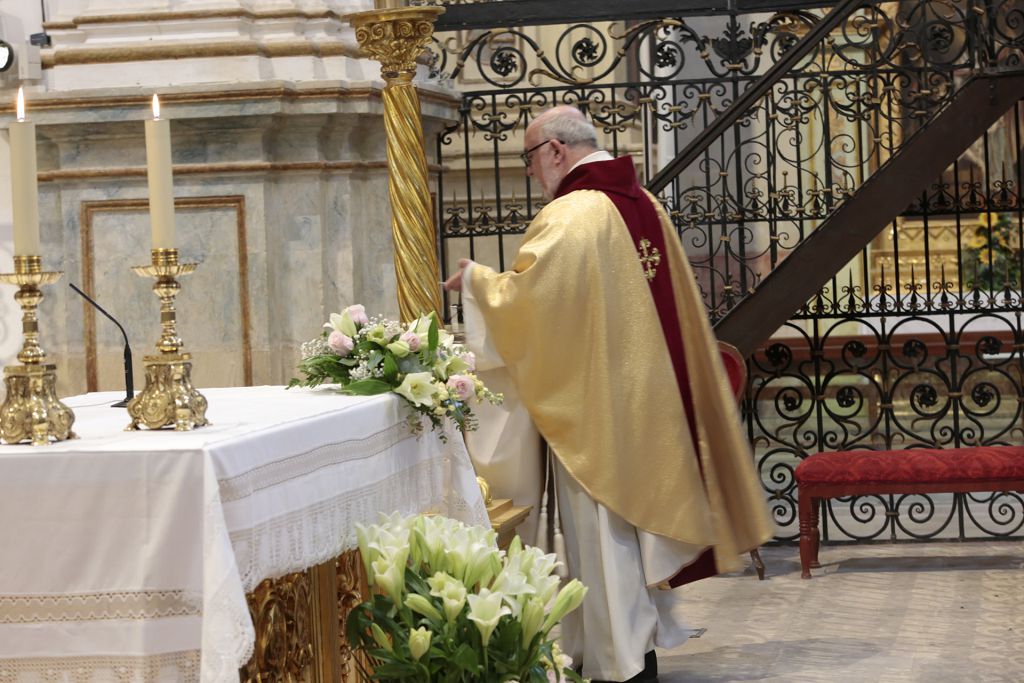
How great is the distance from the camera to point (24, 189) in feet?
10.1

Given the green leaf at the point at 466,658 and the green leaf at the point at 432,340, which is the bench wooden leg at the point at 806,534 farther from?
the green leaf at the point at 466,658

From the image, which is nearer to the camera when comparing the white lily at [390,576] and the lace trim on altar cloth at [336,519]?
the lace trim on altar cloth at [336,519]

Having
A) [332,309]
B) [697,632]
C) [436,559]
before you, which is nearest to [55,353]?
[332,309]

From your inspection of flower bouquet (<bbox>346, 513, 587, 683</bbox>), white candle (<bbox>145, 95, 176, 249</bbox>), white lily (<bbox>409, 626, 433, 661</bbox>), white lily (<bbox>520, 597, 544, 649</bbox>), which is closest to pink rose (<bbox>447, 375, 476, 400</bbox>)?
flower bouquet (<bbox>346, 513, 587, 683</bbox>)

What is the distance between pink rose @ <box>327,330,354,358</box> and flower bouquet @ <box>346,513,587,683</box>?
0.61m

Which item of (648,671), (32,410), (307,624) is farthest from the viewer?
(648,671)

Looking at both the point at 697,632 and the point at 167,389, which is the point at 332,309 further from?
the point at 167,389

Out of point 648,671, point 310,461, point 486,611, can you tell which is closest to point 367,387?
point 310,461

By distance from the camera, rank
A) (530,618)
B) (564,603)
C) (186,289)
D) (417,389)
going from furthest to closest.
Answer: (186,289) → (417,389) → (564,603) → (530,618)

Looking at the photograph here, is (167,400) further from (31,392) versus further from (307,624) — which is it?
(307,624)

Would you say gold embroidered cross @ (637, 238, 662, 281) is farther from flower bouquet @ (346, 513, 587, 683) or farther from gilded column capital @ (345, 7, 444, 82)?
flower bouquet @ (346, 513, 587, 683)

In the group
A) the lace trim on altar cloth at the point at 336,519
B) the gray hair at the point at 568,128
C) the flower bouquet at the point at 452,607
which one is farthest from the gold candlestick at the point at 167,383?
the gray hair at the point at 568,128

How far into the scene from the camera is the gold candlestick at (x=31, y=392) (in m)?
3.05

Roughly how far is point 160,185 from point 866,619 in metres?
4.46
